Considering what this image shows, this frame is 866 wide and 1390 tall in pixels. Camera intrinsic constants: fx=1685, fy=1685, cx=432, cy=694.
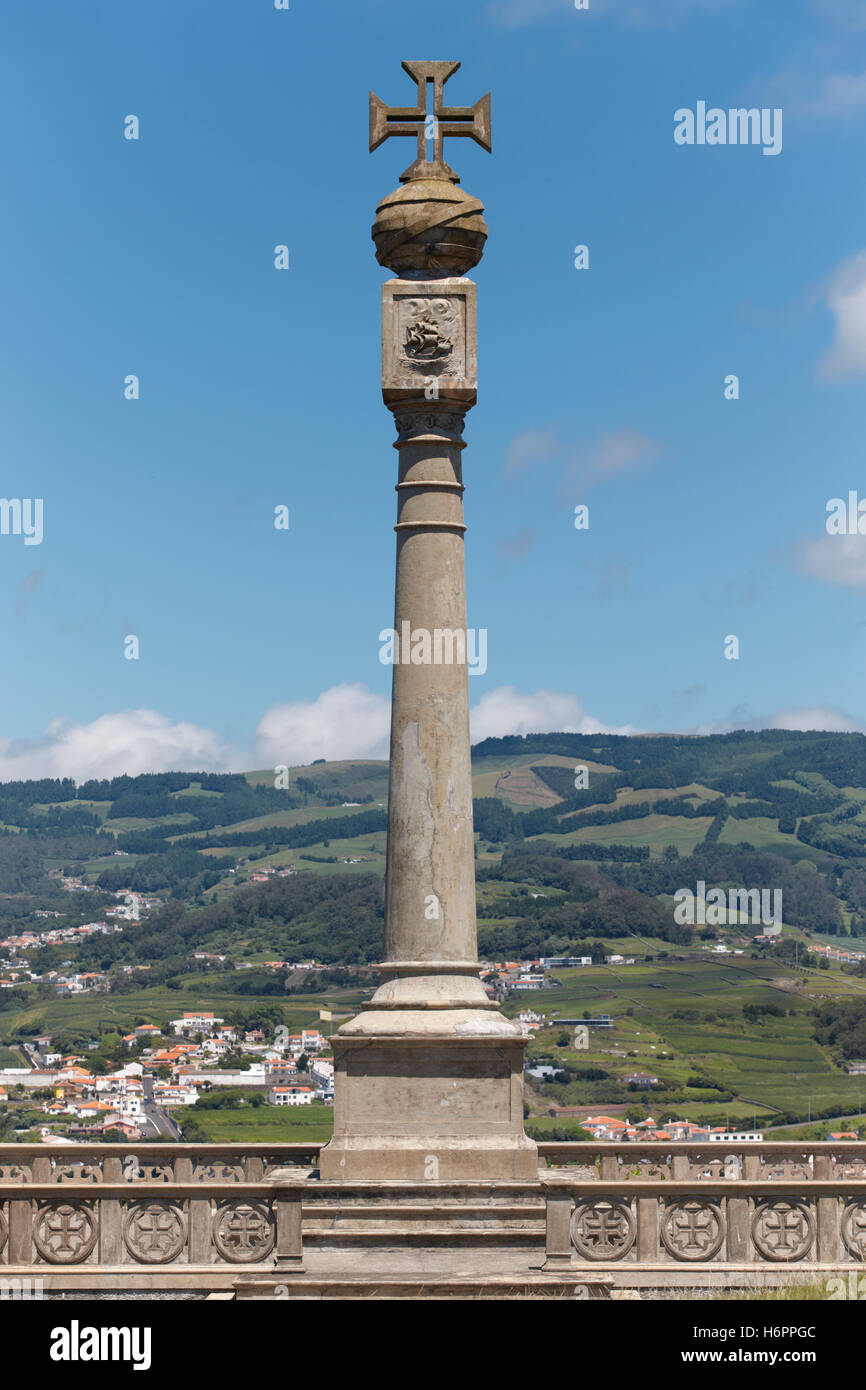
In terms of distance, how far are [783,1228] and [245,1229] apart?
4378 mm

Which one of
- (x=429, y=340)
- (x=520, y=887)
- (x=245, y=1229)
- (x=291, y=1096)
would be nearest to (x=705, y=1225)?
(x=245, y=1229)

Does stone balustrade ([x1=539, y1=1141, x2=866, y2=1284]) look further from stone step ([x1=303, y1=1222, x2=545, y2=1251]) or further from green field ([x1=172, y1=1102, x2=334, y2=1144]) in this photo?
green field ([x1=172, y1=1102, x2=334, y2=1144])

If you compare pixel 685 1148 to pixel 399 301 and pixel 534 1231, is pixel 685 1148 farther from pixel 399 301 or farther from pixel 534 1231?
pixel 399 301

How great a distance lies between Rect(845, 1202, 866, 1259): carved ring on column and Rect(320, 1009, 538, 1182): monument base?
2.62m

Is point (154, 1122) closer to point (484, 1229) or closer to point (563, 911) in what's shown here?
point (484, 1229)

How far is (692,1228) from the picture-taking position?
13.7m

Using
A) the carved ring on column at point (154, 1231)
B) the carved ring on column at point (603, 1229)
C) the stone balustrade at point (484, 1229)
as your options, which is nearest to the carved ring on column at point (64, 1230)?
the stone balustrade at point (484, 1229)

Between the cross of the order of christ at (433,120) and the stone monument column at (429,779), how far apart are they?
0.02 meters

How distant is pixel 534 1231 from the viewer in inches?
543

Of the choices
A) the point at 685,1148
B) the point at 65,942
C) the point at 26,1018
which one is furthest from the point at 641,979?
the point at 685,1148

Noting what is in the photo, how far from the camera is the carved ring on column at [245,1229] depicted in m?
13.6
